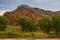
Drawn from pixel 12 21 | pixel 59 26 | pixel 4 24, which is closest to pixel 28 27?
pixel 4 24

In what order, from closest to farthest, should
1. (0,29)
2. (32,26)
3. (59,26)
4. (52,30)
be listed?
(59,26), (52,30), (0,29), (32,26)

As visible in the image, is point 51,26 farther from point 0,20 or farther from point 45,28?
point 0,20

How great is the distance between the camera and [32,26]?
97000mm

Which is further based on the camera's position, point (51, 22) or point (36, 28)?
point (36, 28)

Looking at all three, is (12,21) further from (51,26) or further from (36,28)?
(51,26)

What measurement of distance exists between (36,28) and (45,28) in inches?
994

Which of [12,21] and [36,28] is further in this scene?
[12,21]

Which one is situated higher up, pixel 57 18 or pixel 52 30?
pixel 57 18

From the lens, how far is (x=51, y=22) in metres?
79.2

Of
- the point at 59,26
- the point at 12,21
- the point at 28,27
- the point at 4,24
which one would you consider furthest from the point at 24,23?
the point at 12,21

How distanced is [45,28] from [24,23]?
25532 mm

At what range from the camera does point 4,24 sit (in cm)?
9719

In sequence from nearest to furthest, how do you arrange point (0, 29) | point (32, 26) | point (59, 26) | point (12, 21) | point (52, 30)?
point (59, 26) → point (52, 30) → point (0, 29) → point (32, 26) → point (12, 21)

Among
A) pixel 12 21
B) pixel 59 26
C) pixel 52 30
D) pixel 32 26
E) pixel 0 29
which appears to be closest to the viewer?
pixel 59 26
